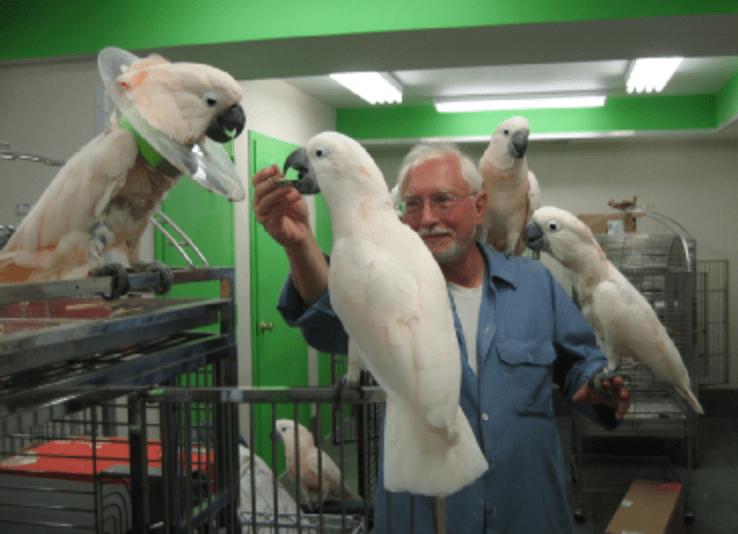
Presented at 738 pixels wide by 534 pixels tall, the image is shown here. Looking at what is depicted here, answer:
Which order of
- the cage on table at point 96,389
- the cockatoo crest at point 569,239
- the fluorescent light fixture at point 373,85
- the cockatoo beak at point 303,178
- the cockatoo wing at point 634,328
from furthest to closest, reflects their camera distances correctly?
the fluorescent light fixture at point 373,85
the cockatoo crest at point 569,239
the cockatoo wing at point 634,328
the cockatoo beak at point 303,178
the cage on table at point 96,389

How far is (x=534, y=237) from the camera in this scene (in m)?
1.68

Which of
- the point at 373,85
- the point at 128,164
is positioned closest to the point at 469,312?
the point at 128,164

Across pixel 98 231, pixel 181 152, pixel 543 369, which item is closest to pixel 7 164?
pixel 98 231

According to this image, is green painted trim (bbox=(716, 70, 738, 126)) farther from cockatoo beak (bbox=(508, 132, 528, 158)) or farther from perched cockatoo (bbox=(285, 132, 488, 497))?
perched cockatoo (bbox=(285, 132, 488, 497))

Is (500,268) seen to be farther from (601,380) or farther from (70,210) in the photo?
(70,210)

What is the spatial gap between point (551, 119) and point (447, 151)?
391 centimetres

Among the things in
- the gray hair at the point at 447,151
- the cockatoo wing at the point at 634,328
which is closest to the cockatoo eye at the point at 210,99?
the gray hair at the point at 447,151

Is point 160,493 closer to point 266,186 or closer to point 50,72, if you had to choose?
point 266,186

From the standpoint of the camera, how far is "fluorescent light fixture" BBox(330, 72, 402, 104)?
3.65 metres

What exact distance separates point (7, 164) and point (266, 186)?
1.70m

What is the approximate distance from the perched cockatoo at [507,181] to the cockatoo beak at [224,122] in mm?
690

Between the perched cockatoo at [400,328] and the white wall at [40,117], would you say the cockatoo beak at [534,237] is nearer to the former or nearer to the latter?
the perched cockatoo at [400,328]

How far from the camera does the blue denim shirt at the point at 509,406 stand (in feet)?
4.10

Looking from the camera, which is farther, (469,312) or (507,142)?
(507,142)
